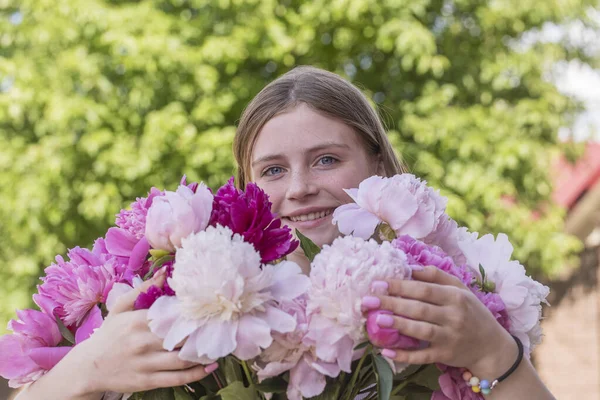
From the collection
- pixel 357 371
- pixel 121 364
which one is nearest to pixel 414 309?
pixel 357 371

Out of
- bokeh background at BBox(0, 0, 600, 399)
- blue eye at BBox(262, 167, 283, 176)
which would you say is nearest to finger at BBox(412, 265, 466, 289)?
blue eye at BBox(262, 167, 283, 176)

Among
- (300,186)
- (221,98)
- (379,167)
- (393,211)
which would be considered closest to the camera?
(393,211)

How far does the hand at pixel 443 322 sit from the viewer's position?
106 cm

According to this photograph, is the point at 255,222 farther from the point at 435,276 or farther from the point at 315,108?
the point at 315,108

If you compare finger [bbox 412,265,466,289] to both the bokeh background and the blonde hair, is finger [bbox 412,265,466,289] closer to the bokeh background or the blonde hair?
the blonde hair

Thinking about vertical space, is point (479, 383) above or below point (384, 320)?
below

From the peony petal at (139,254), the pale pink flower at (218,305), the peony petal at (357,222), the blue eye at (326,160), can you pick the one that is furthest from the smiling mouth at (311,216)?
the pale pink flower at (218,305)

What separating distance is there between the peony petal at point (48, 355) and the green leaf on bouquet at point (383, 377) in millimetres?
542

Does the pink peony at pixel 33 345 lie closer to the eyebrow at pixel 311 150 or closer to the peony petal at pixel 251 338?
the peony petal at pixel 251 338

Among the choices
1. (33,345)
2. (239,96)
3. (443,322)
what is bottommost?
(239,96)

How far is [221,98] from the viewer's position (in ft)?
19.9

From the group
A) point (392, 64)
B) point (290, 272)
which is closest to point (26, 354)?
point (290, 272)

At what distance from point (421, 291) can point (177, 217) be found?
0.37 meters

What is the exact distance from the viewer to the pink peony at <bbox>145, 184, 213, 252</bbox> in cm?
112
